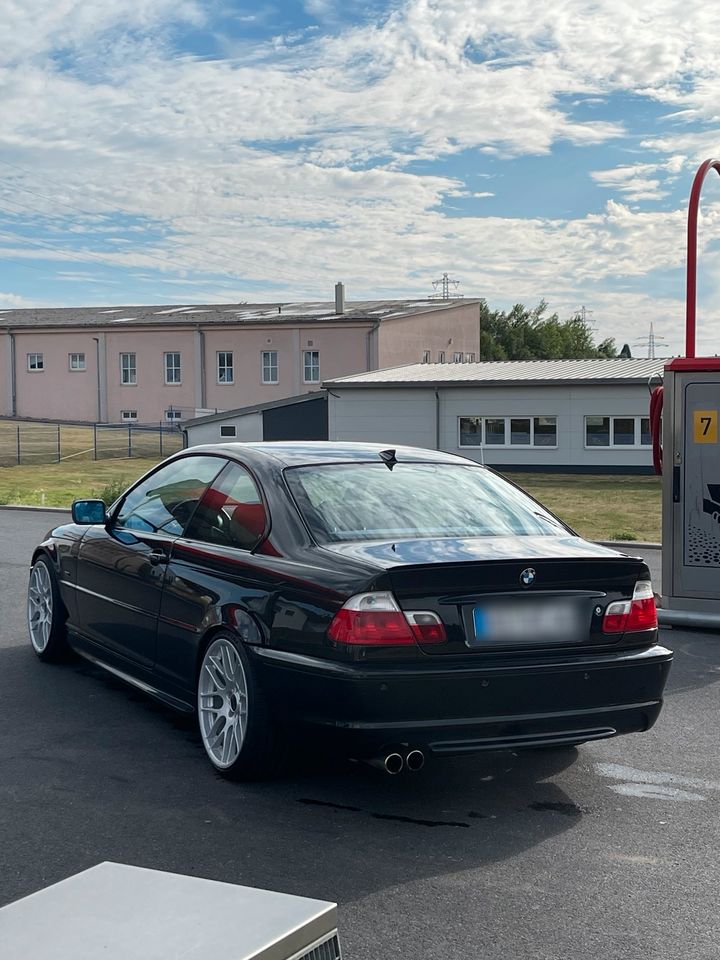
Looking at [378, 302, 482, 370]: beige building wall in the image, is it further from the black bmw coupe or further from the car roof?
the black bmw coupe

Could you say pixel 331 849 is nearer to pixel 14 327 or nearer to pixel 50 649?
pixel 50 649

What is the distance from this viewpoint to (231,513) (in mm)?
6062

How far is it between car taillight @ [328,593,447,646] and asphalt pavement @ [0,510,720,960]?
2.49 feet

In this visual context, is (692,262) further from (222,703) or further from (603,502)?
(603,502)

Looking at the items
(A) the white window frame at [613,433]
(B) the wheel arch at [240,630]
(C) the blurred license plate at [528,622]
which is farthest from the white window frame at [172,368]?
(C) the blurred license plate at [528,622]

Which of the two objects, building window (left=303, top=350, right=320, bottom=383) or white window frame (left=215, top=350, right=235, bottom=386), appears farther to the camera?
white window frame (left=215, top=350, right=235, bottom=386)

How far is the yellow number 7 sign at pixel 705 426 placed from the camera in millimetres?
10400

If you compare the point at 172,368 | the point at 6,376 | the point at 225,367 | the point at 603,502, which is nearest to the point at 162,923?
the point at 603,502

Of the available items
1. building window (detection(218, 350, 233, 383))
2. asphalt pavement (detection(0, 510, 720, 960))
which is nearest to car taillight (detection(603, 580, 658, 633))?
asphalt pavement (detection(0, 510, 720, 960))

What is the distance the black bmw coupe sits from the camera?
16.0ft

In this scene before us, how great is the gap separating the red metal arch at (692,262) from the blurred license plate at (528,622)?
6575 mm

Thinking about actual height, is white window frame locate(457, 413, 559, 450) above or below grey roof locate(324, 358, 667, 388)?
below

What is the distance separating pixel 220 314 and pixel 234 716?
2354 inches

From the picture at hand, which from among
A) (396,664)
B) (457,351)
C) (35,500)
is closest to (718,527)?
(396,664)
